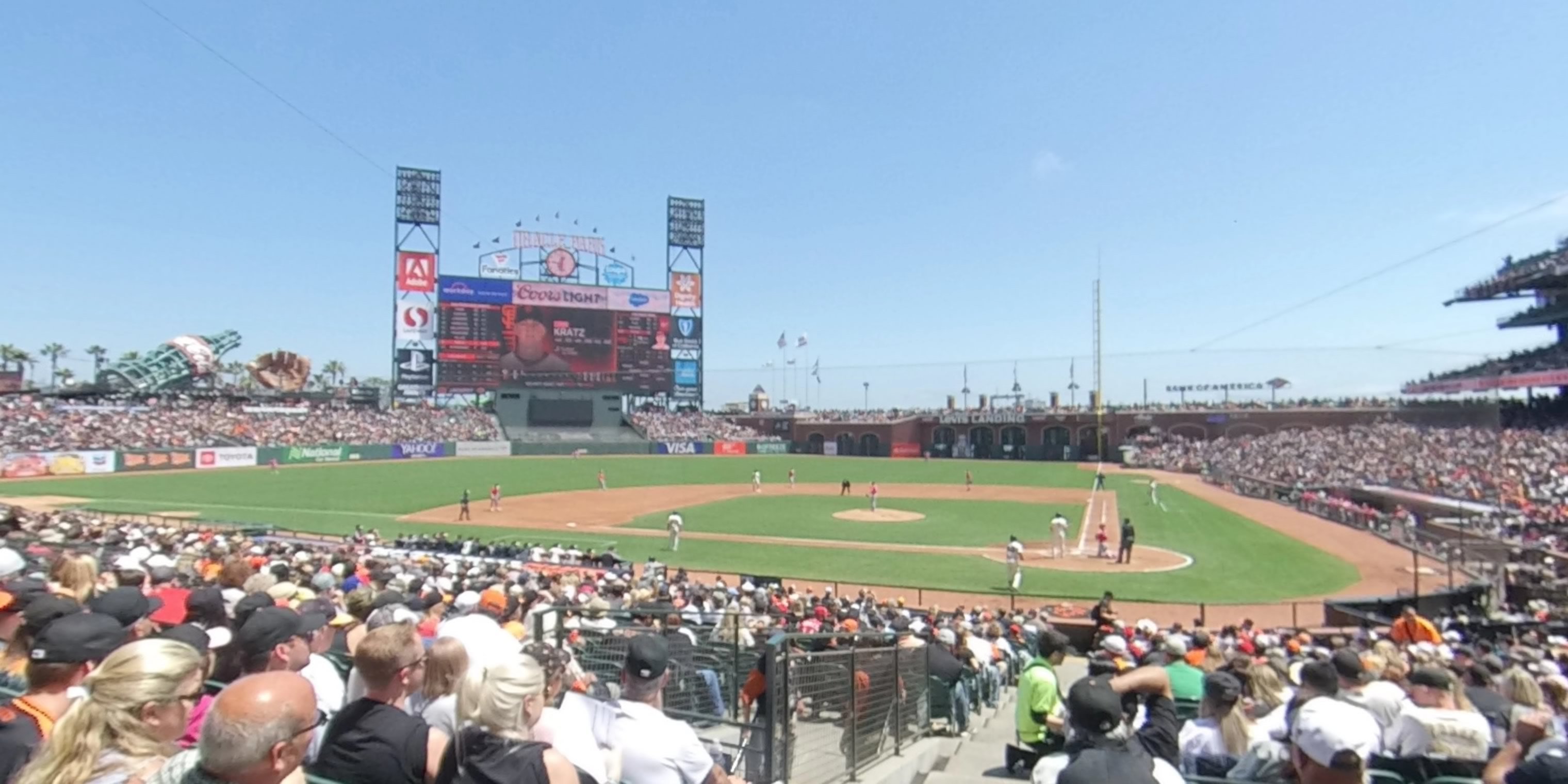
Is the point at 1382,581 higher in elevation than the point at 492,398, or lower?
lower

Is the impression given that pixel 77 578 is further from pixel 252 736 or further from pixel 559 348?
pixel 559 348

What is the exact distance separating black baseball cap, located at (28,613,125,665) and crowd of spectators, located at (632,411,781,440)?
79194mm

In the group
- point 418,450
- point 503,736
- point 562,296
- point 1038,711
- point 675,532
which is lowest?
point 675,532

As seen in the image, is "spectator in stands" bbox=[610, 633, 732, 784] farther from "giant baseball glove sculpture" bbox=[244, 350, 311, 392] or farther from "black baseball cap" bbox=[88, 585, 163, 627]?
"giant baseball glove sculpture" bbox=[244, 350, 311, 392]

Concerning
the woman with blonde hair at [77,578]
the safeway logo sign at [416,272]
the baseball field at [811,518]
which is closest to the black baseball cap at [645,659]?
the woman with blonde hair at [77,578]

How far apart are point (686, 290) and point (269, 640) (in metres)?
81.9

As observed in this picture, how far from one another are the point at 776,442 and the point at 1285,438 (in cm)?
4676

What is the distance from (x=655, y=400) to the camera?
94438 mm

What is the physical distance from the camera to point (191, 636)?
4.84 meters

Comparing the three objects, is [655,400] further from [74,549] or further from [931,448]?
[74,549]

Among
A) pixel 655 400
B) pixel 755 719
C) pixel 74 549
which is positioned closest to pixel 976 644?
pixel 755 719

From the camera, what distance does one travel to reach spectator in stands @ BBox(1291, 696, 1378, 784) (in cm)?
373

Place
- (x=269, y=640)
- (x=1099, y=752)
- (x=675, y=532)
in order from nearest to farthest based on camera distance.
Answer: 1. (x=1099, y=752)
2. (x=269, y=640)
3. (x=675, y=532)

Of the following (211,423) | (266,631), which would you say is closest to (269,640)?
(266,631)
